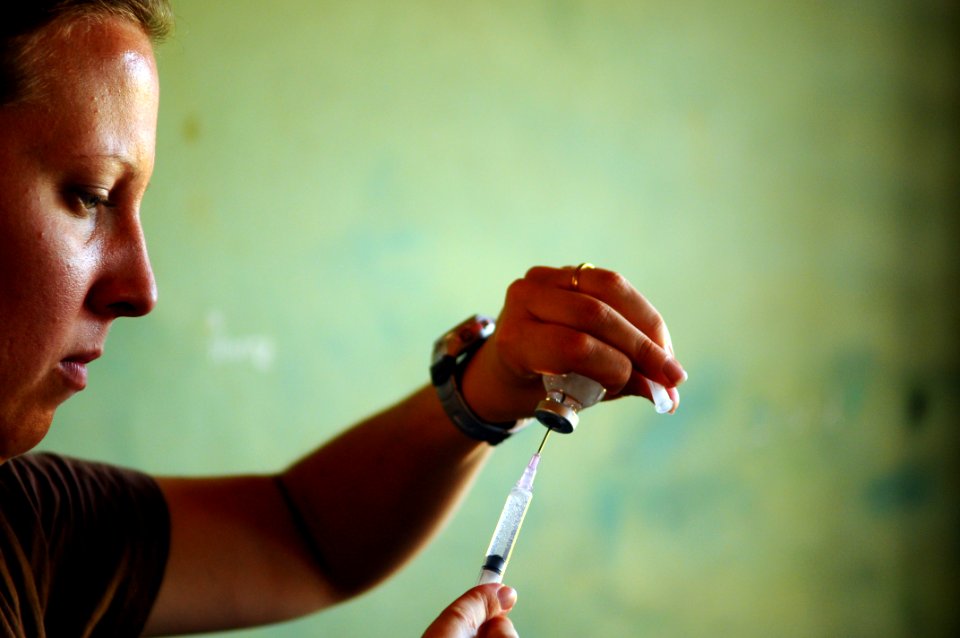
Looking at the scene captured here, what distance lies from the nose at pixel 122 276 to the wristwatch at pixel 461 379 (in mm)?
322

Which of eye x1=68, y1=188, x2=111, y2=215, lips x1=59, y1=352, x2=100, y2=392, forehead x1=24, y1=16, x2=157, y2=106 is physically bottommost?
lips x1=59, y1=352, x2=100, y2=392

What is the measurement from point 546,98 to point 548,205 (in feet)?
0.62

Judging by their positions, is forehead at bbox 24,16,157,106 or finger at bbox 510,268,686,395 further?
finger at bbox 510,268,686,395

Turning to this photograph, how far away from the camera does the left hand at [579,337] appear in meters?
0.79

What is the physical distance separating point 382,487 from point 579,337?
342mm

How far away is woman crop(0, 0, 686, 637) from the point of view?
2.24 feet

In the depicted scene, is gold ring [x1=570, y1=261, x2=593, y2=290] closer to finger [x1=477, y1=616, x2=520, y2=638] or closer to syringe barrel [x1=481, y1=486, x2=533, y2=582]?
syringe barrel [x1=481, y1=486, x2=533, y2=582]

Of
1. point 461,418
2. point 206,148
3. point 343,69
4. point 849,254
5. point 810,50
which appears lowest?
point 461,418

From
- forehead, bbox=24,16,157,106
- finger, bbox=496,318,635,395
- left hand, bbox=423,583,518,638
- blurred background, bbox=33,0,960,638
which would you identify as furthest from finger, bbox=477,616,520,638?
blurred background, bbox=33,0,960,638

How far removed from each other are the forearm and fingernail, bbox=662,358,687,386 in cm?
27

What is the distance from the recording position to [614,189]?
1753mm

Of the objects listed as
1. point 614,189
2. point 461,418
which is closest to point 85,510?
point 461,418

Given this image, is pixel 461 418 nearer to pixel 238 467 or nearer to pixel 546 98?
pixel 238 467

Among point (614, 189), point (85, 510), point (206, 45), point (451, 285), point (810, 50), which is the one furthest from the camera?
point (810, 50)
